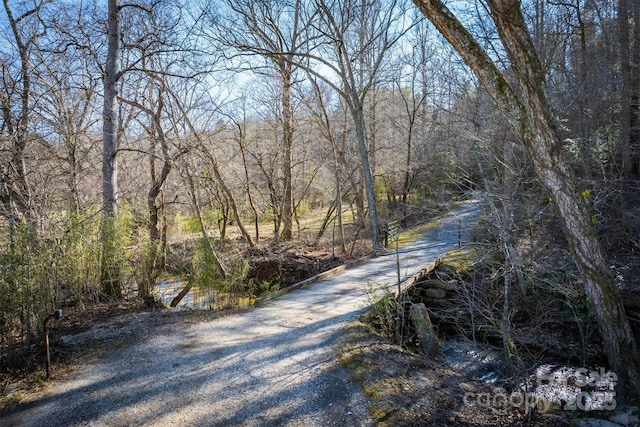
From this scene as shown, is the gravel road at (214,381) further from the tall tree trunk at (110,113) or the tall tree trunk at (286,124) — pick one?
the tall tree trunk at (286,124)

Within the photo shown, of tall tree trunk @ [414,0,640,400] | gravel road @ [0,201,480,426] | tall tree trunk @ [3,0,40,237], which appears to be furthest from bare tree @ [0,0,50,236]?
tall tree trunk @ [414,0,640,400]

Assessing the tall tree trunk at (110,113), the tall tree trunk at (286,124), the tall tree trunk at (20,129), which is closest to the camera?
the tall tree trunk at (20,129)

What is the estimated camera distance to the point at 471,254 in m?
9.23

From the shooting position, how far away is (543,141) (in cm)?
433

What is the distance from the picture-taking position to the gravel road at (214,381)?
3.12 metres

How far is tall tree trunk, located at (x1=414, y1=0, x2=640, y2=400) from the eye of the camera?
4.30 meters

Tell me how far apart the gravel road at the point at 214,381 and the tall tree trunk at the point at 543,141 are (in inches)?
127

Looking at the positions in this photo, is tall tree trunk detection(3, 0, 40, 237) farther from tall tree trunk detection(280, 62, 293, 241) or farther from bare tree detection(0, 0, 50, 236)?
tall tree trunk detection(280, 62, 293, 241)

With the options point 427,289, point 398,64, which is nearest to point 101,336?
point 427,289

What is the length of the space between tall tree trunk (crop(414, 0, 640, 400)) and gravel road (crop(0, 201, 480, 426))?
3219 mm

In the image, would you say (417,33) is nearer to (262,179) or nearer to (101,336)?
(262,179)

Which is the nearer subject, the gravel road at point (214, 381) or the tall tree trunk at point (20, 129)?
the gravel road at point (214, 381)

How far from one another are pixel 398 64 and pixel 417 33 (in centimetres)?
215

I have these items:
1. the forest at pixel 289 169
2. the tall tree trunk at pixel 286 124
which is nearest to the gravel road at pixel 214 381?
the forest at pixel 289 169
